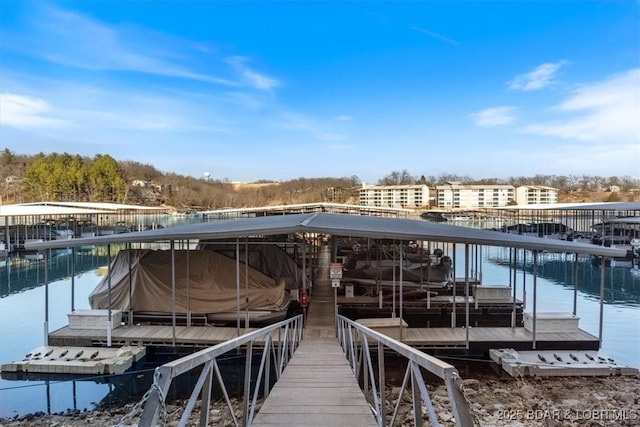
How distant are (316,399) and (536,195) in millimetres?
106829

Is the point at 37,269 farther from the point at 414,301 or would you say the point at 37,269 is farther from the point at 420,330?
the point at 420,330

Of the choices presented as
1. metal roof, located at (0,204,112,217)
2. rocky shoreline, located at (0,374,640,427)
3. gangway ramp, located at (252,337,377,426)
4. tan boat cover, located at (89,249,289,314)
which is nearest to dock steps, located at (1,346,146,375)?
rocky shoreline, located at (0,374,640,427)

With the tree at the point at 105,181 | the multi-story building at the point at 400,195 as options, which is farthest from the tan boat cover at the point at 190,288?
the multi-story building at the point at 400,195

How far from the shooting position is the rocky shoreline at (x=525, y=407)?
22.5 ft

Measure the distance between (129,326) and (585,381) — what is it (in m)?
9.72

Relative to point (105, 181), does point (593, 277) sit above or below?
below

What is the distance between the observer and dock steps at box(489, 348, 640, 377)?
329 inches

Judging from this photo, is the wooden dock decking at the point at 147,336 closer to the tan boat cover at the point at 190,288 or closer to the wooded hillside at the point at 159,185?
the tan boat cover at the point at 190,288

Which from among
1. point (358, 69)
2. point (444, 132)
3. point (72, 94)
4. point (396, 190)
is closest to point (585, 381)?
point (358, 69)

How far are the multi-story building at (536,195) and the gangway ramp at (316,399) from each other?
9935cm

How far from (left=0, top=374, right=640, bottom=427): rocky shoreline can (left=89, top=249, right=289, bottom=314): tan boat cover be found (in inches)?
119

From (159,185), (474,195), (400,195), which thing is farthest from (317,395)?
(474,195)

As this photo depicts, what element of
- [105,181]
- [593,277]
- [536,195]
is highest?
[105,181]

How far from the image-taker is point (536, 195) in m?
98.5
